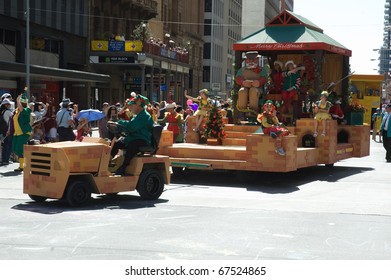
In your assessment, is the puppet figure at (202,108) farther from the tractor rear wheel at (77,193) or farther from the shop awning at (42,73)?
the shop awning at (42,73)

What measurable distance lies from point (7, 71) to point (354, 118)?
791 inches

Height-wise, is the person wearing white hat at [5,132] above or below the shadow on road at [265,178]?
above

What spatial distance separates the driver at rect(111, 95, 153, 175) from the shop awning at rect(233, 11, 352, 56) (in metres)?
7.82

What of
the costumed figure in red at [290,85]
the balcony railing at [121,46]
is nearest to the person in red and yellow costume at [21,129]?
the costumed figure in red at [290,85]

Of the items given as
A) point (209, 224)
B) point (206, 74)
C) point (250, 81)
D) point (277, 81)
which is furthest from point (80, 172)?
point (206, 74)

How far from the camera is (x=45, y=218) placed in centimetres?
1066

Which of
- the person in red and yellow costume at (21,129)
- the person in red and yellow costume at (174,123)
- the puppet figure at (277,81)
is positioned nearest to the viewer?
the person in red and yellow costume at (21,129)

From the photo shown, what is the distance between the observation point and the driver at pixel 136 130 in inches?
504

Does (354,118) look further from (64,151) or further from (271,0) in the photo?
(271,0)

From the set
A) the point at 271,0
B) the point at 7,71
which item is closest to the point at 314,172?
the point at 7,71

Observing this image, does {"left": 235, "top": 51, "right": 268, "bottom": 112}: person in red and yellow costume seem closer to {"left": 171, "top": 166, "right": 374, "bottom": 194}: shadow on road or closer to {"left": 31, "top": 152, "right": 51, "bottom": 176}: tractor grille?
{"left": 171, "top": 166, "right": 374, "bottom": 194}: shadow on road

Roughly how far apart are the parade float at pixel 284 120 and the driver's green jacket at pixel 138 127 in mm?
3887

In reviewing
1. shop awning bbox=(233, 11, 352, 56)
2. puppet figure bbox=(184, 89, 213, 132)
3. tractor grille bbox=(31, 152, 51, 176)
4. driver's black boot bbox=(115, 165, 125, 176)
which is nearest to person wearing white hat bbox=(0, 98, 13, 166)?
puppet figure bbox=(184, 89, 213, 132)

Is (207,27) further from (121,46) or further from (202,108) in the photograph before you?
(202,108)
